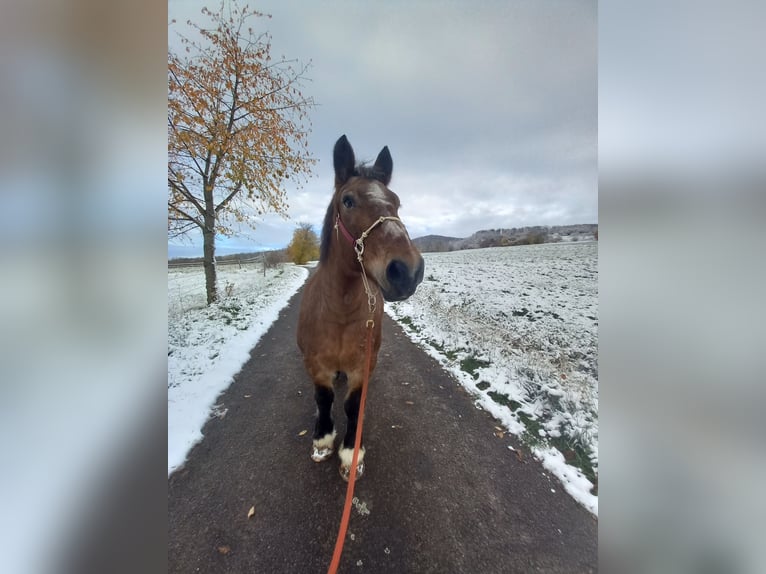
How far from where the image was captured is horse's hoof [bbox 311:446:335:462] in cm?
267

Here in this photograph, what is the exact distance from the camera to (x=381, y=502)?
2.21m

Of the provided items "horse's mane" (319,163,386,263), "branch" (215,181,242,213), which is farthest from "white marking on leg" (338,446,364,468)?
"branch" (215,181,242,213)

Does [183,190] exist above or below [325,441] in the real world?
above

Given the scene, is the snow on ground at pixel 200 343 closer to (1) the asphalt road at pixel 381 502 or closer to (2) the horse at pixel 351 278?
(1) the asphalt road at pixel 381 502

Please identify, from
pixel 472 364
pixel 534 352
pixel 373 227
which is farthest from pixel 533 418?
pixel 373 227

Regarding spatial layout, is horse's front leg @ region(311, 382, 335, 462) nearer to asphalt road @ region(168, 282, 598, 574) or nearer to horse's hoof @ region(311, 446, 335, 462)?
horse's hoof @ region(311, 446, 335, 462)

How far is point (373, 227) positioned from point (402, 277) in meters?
0.43

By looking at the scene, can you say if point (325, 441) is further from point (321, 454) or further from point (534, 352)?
point (534, 352)

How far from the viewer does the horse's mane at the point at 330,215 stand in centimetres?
224

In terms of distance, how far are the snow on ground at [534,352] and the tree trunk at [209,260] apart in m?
5.62

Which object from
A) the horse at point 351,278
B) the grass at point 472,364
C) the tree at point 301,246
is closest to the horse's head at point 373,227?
the horse at point 351,278

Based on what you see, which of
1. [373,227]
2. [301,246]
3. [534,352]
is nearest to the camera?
[373,227]
